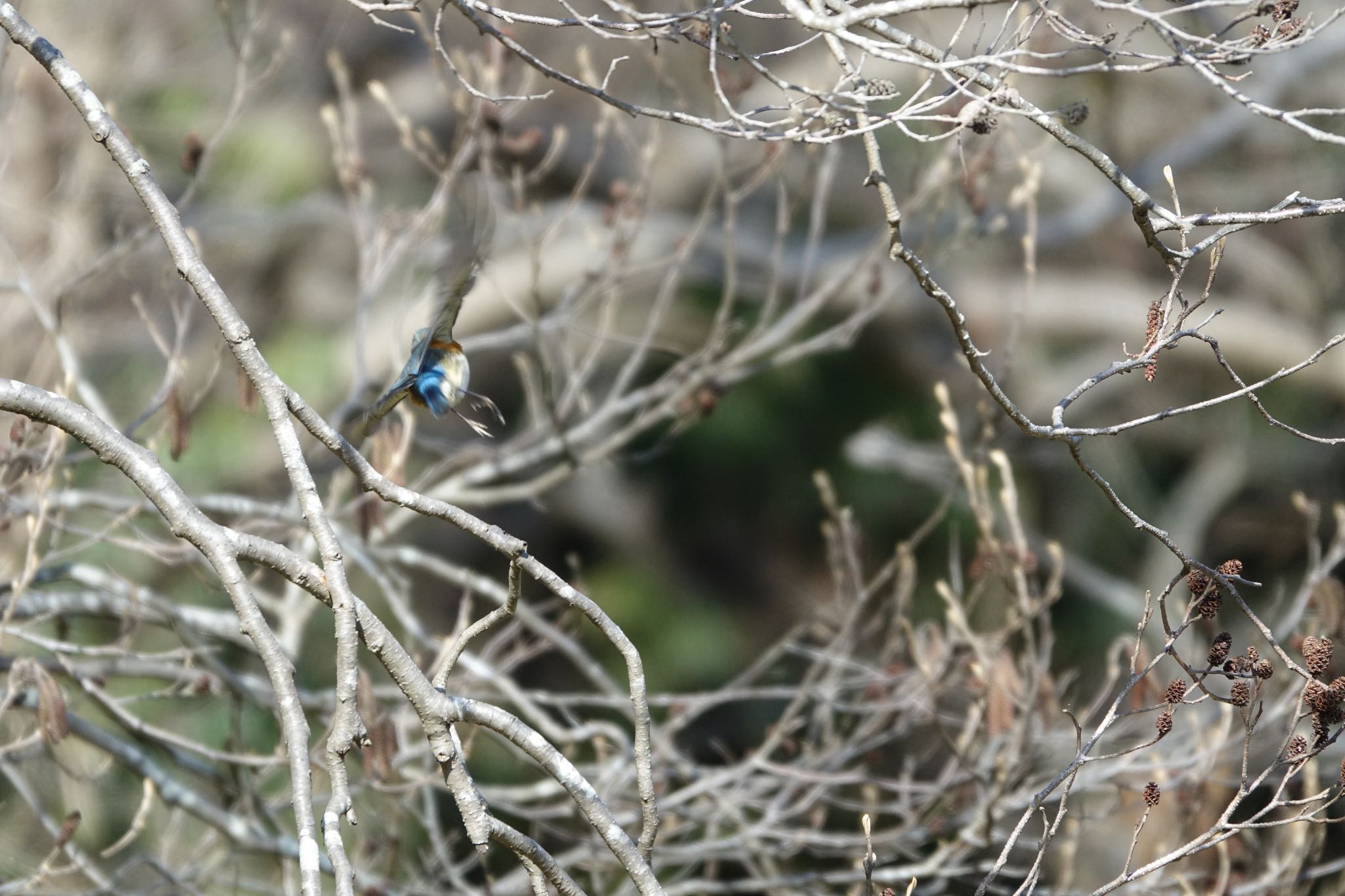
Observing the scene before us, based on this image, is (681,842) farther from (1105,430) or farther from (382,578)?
(1105,430)

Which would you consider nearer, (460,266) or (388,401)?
(388,401)

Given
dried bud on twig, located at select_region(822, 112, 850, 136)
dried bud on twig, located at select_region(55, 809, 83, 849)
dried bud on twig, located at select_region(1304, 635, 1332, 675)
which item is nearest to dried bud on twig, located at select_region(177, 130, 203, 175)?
dried bud on twig, located at select_region(55, 809, 83, 849)

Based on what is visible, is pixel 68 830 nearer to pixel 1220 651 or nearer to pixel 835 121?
pixel 835 121

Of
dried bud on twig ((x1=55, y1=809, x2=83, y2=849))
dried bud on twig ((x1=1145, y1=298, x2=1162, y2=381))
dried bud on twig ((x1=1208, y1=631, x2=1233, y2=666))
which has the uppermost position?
dried bud on twig ((x1=55, y1=809, x2=83, y2=849))

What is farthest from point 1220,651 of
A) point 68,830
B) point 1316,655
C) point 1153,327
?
point 68,830

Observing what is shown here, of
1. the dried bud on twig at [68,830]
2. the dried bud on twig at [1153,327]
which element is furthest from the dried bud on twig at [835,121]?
the dried bud on twig at [68,830]

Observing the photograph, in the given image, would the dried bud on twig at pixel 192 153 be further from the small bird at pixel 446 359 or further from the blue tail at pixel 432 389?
the blue tail at pixel 432 389

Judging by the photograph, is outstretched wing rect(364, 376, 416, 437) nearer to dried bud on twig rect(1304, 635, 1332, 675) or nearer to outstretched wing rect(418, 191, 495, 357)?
outstretched wing rect(418, 191, 495, 357)
